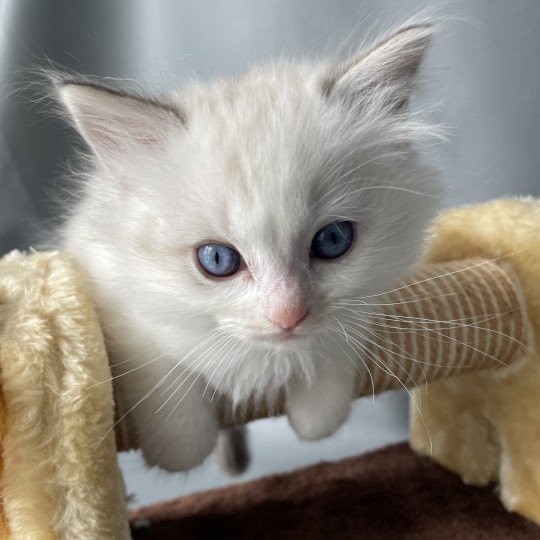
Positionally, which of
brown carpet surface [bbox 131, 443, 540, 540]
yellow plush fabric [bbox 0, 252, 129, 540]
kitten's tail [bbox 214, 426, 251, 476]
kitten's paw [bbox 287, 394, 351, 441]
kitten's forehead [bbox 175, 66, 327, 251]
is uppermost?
kitten's forehead [bbox 175, 66, 327, 251]

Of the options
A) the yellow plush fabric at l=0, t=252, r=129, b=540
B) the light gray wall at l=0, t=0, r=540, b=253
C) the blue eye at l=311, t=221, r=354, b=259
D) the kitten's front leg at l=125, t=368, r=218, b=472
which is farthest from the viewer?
the light gray wall at l=0, t=0, r=540, b=253

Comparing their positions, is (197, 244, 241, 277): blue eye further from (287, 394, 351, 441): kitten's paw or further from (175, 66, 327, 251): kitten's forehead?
(287, 394, 351, 441): kitten's paw

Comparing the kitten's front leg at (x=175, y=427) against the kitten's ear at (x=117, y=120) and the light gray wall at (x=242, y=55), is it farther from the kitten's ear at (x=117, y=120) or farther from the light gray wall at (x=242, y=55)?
the light gray wall at (x=242, y=55)

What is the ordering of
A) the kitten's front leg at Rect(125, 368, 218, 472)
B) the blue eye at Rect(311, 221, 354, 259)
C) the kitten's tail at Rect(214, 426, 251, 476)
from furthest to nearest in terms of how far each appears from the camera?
the kitten's tail at Rect(214, 426, 251, 476) < the kitten's front leg at Rect(125, 368, 218, 472) < the blue eye at Rect(311, 221, 354, 259)

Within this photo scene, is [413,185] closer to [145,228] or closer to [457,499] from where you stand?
[145,228]

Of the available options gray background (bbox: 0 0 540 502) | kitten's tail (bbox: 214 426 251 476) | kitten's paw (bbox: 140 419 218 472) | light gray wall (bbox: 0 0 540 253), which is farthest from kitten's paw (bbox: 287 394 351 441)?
light gray wall (bbox: 0 0 540 253)

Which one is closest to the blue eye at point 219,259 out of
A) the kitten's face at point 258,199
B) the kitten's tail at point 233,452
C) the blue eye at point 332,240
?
the kitten's face at point 258,199

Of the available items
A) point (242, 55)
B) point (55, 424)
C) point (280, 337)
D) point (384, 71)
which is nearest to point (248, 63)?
point (242, 55)

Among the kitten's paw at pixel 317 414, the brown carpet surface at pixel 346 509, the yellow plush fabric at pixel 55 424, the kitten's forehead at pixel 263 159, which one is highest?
the kitten's forehead at pixel 263 159
